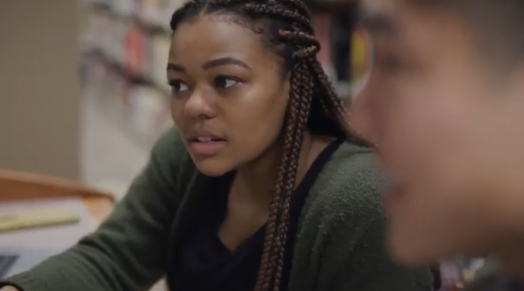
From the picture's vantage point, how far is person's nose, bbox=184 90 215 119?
85cm

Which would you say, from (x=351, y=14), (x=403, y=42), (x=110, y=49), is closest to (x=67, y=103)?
(x=351, y=14)

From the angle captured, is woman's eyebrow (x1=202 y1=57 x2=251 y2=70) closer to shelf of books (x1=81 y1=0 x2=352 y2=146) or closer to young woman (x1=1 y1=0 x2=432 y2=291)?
young woman (x1=1 y1=0 x2=432 y2=291)

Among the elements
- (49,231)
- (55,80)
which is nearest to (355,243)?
(49,231)

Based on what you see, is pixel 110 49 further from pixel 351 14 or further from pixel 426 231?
pixel 426 231

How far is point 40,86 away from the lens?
203 cm

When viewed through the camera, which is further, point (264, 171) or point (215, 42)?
point (264, 171)

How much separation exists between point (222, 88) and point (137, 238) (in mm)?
327

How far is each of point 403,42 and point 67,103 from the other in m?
1.70

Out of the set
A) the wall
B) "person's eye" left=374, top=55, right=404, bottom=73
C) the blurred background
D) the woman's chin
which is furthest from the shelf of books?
"person's eye" left=374, top=55, right=404, bottom=73

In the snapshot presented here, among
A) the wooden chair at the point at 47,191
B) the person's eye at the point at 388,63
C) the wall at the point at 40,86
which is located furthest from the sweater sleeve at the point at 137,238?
the wall at the point at 40,86

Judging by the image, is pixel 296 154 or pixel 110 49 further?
pixel 110 49

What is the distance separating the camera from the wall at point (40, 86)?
1.96 metres

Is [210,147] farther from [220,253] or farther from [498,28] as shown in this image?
[498,28]

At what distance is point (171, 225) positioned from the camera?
42.8 inches
